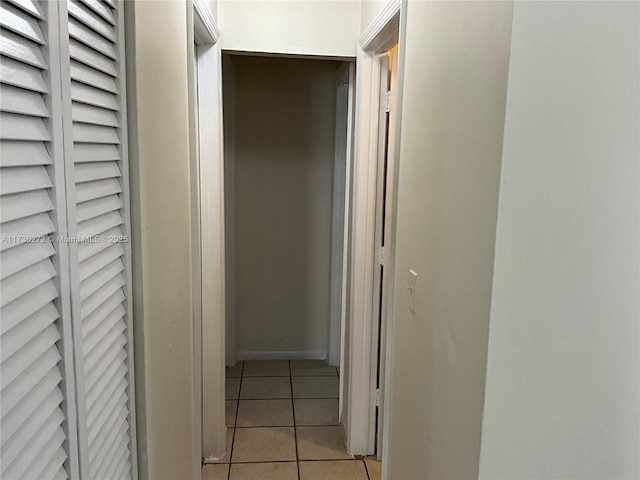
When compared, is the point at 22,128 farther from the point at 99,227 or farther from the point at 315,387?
the point at 315,387

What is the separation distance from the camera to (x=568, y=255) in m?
1.05

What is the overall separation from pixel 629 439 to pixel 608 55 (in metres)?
0.77

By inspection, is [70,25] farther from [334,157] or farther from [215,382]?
[334,157]

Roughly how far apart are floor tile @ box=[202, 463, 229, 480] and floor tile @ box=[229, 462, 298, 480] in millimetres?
32

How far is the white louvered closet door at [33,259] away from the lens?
2.38 feet

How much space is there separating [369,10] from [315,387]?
88.2 inches

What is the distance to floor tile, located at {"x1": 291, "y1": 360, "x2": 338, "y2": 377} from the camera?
12.1ft

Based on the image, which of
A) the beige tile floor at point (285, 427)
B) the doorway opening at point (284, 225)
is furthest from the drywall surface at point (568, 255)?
the doorway opening at point (284, 225)

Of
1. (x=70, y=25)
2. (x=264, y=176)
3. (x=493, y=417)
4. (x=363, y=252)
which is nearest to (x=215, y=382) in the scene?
(x=363, y=252)

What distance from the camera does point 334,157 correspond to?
364 centimetres

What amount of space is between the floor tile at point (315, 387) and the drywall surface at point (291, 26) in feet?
6.53

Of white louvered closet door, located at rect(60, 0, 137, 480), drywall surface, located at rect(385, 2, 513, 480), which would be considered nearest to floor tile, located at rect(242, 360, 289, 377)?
drywall surface, located at rect(385, 2, 513, 480)

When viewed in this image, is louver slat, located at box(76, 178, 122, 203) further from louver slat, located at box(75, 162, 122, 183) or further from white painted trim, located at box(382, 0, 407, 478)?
white painted trim, located at box(382, 0, 407, 478)

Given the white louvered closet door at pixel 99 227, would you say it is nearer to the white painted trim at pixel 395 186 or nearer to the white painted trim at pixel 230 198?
the white painted trim at pixel 395 186
